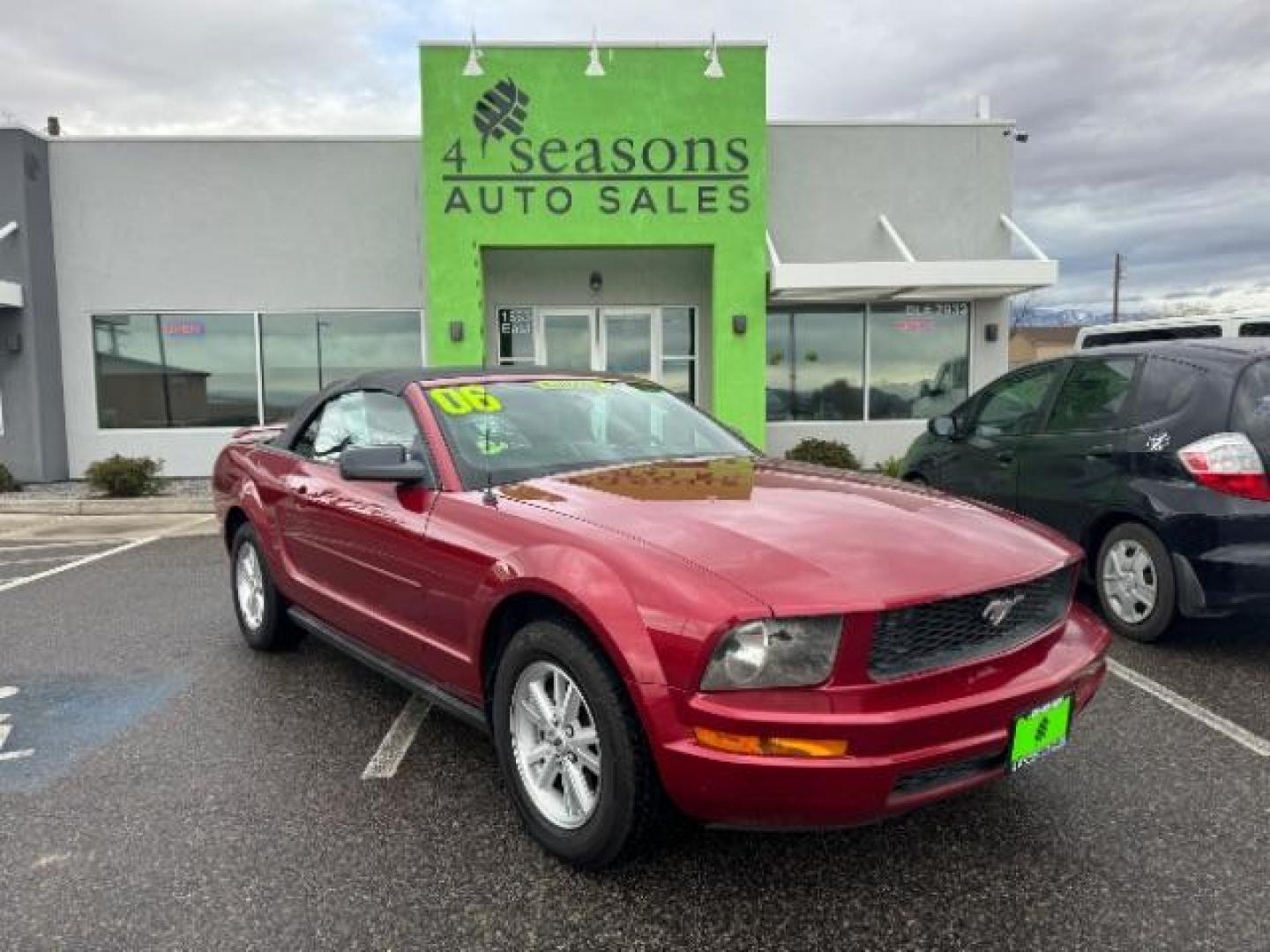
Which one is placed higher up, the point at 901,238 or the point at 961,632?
the point at 901,238

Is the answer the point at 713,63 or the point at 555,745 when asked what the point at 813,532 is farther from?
the point at 713,63

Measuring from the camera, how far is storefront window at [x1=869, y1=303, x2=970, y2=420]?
14.4 m

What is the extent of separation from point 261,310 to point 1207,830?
44.6 ft

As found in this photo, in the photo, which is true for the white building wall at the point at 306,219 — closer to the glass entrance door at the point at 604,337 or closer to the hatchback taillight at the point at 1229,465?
the glass entrance door at the point at 604,337

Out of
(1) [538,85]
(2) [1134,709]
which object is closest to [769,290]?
(1) [538,85]

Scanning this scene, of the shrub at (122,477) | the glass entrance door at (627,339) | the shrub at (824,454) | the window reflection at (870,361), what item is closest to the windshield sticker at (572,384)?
the shrub at (824,454)

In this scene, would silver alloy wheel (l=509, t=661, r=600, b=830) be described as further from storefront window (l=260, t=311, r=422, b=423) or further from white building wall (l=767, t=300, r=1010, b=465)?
storefront window (l=260, t=311, r=422, b=423)

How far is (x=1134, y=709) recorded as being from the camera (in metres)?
4.18

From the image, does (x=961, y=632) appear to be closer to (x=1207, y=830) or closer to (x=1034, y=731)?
(x=1034, y=731)

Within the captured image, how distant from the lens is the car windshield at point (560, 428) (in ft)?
12.0

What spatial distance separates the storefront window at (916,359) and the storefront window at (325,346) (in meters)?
7.01

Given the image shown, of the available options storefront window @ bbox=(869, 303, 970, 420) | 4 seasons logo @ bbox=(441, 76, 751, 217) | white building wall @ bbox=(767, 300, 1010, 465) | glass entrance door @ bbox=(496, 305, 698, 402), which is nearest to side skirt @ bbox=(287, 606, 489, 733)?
4 seasons logo @ bbox=(441, 76, 751, 217)

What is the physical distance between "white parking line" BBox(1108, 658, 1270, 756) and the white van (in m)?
4.88

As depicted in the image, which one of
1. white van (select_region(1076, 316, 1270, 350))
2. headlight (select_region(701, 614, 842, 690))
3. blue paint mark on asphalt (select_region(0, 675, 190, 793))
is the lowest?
blue paint mark on asphalt (select_region(0, 675, 190, 793))
